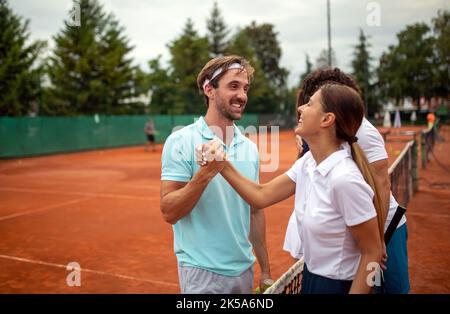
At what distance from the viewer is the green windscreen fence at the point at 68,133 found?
2286cm

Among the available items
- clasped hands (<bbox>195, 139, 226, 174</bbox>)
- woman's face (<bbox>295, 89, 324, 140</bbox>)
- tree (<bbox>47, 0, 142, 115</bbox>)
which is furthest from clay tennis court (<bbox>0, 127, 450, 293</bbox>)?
tree (<bbox>47, 0, 142, 115</bbox>)

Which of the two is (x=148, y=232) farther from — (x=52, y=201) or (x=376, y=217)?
Answer: (x=376, y=217)

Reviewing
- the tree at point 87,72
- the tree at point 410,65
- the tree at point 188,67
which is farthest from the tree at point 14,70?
the tree at point 410,65

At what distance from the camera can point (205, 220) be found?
248 cm

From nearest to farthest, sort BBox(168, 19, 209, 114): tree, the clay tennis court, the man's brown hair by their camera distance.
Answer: the man's brown hair, the clay tennis court, BBox(168, 19, 209, 114): tree

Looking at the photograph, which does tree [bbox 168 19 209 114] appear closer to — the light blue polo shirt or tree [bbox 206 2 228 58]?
tree [bbox 206 2 228 58]

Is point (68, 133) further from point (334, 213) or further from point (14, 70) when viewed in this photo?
point (334, 213)

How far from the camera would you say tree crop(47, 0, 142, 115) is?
1480 inches

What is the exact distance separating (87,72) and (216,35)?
892 inches

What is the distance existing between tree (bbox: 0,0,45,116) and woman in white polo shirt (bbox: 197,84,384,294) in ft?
96.8

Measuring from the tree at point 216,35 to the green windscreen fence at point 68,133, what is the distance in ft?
78.1
